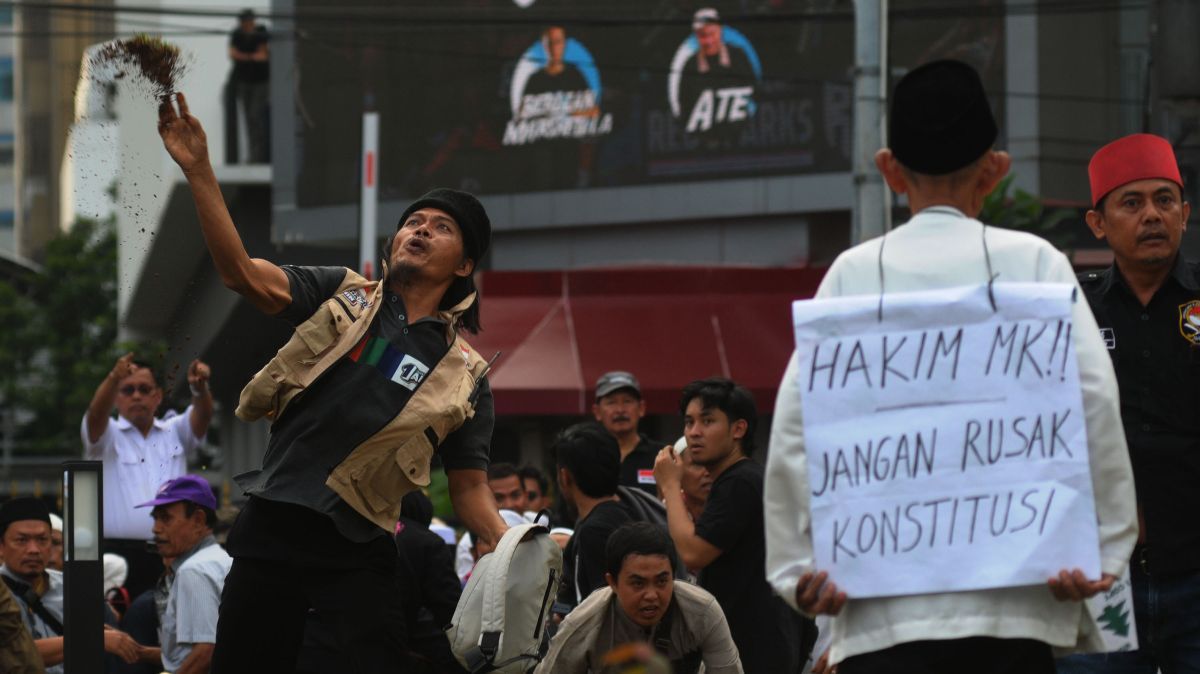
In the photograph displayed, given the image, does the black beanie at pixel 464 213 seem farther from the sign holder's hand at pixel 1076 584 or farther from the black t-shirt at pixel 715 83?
the black t-shirt at pixel 715 83

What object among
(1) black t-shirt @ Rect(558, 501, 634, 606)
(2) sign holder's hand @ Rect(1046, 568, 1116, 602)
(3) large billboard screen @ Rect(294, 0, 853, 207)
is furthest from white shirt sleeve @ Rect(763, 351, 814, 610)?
(3) large billboard screen @ Rect(294, 0, 853, 207)

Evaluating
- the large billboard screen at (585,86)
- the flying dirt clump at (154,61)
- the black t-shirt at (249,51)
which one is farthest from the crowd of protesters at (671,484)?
the black t-shirt at (249,51)

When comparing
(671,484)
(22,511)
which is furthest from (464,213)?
(22,511)

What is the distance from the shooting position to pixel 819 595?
12.3ft

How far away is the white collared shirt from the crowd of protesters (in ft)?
4.80

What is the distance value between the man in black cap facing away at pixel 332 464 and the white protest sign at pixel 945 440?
1718mm

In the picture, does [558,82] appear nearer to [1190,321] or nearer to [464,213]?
[464,213]

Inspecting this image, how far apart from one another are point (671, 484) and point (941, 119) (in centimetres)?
300

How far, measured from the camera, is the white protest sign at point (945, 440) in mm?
3664

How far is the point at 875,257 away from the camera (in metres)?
3.92

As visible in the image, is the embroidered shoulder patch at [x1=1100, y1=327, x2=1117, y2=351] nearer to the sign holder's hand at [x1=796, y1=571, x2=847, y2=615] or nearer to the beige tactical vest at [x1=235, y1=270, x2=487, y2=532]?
the sign holder's hand at [x1=796, y1=571, x2=847, y2=615]

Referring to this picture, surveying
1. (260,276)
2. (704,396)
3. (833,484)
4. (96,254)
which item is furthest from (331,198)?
(96,254)

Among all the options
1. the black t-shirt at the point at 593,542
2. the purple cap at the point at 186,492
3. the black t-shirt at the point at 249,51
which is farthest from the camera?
the black t-shirt at the point at 249,51

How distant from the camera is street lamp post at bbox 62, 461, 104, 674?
21.5 feet
